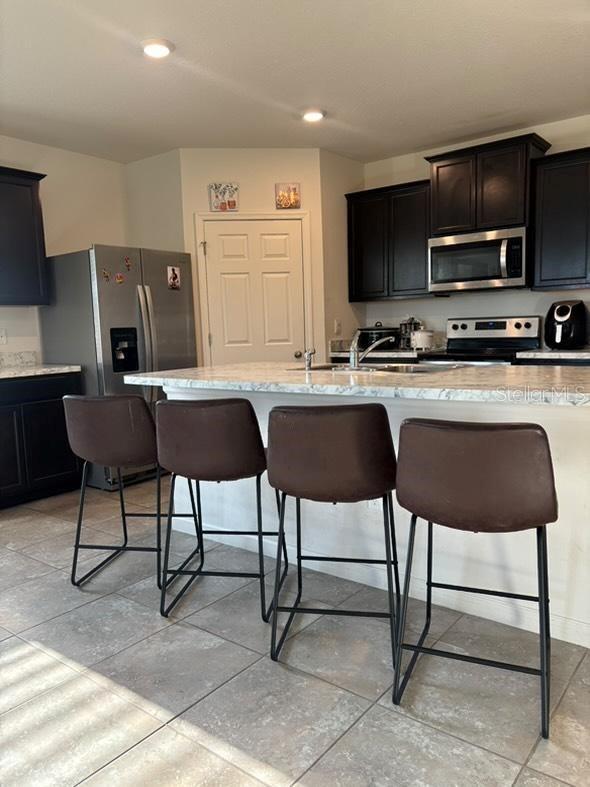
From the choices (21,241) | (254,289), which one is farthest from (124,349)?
(254,289)

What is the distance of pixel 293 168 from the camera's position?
4.82 metres

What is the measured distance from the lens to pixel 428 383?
2.04m

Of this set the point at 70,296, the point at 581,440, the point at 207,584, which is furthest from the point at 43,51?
the point at 581,440

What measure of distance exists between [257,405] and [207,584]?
889mm

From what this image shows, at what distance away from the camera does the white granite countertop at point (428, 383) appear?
1761 mm

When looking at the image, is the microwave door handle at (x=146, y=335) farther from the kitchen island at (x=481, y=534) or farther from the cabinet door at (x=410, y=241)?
the cabinet door at (x=410, y=241)

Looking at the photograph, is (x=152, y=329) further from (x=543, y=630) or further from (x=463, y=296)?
(x=543, y=630)

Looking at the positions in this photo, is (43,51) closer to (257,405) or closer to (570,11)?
(257,405)

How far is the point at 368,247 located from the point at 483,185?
3.82 ft

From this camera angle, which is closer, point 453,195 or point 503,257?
point 503,257

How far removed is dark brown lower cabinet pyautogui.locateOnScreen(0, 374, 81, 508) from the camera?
3.82 metres

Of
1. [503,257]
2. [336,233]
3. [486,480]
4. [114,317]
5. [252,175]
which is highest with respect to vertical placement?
[252,175]

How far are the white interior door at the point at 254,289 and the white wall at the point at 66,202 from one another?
39.6 inches

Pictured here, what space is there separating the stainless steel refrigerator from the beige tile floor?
190 centimetres
